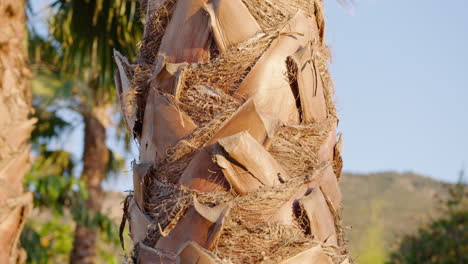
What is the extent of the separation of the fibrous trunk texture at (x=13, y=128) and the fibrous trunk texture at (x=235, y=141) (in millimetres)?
1461

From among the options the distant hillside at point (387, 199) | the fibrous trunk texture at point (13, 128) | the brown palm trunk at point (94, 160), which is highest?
the fibrous trunk texture at point (13, 128)

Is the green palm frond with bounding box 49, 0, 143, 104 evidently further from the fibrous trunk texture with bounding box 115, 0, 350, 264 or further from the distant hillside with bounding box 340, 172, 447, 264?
the distant hillside with bounding box 340, 172, 447, 264

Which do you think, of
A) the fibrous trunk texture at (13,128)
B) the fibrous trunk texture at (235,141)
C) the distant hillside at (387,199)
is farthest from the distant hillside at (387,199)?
the fibrous trunk texture at (235,141)

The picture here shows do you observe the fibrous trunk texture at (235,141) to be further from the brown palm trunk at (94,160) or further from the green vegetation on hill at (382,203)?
the green vegetation on hill at (382,203)

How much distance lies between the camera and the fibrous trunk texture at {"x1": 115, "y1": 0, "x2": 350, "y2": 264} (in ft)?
4.62

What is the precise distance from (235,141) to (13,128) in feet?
7.25

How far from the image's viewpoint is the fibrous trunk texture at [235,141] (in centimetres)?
141

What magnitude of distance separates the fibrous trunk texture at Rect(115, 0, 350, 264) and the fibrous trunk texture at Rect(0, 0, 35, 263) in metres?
1.46

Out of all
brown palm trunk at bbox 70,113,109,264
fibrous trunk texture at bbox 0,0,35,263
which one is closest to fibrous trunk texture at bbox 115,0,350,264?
fibrous trunk texture at bbox 0,0,35,263

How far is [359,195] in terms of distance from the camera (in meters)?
34.8

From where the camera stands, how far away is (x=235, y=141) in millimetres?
1411

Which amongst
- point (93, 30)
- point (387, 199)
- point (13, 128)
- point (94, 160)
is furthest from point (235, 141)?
point (387, 199)

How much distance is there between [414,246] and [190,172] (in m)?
12.9

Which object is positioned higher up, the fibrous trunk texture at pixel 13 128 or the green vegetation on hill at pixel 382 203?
the fibrous trunk texture at pixel 13 128
